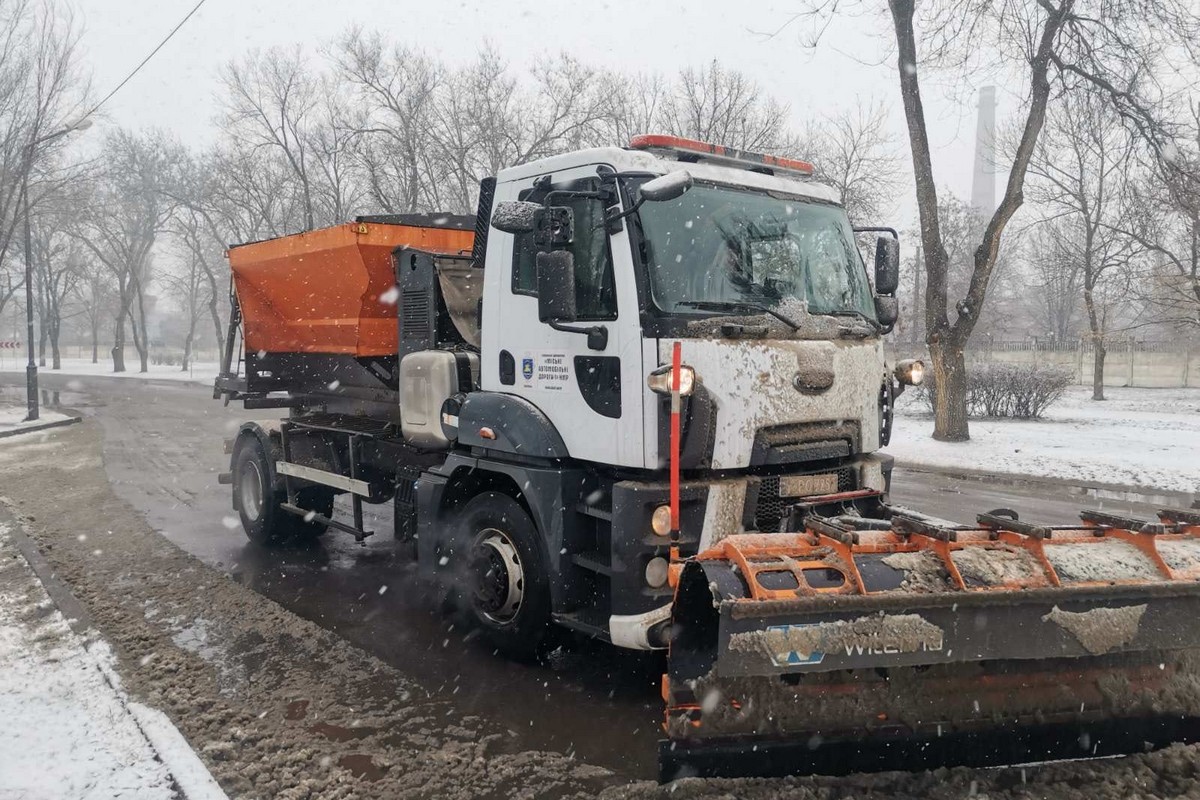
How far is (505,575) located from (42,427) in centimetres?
1965

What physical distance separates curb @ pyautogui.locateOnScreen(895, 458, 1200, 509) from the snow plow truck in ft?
24.4

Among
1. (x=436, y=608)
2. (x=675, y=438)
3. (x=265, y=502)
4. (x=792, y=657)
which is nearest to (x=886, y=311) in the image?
(x=675, y=438)

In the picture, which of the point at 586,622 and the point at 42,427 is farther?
the point at 42,427

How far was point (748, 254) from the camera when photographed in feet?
16.0

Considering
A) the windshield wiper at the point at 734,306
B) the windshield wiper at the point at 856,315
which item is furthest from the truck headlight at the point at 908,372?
the windshield wiper at the point at 734,306

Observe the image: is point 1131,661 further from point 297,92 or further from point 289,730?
point 297,92

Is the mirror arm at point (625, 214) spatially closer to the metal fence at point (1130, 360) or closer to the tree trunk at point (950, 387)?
the tree trunk at point (950, 387)

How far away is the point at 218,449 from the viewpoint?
1631 cm

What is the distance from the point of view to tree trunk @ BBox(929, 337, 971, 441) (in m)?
16.2

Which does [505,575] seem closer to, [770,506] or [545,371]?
[545,371]

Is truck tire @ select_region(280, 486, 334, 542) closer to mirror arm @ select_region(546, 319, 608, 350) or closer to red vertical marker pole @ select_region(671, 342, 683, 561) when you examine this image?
mirror arm @ select_region(546, 319, 608, 350)

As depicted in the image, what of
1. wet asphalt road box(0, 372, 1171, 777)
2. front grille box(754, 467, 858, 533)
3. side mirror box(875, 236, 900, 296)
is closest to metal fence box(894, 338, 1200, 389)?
wet asphalt road box(0, 372, 1171, 777)

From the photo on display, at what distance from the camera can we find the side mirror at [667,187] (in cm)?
422

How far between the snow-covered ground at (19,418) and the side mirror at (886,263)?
1989 centimetres
